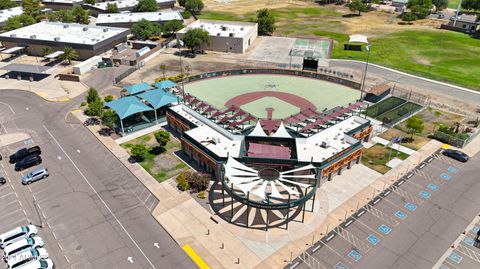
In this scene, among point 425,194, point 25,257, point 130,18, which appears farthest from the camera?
point 130,18

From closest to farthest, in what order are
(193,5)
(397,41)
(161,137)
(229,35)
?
1. (161,137)
2. (229,35)
3. (397,41)
4. (193,5)

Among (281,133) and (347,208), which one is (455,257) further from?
(281,133)

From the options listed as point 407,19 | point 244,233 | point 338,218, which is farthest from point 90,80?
point 407,19

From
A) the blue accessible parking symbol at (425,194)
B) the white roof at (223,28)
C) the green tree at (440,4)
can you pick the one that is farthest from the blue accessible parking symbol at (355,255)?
the green tree at (440,4)

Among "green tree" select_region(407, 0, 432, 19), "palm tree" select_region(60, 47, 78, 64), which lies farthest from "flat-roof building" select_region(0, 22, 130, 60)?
"green tree" select_region(407, 0, 432, 19)

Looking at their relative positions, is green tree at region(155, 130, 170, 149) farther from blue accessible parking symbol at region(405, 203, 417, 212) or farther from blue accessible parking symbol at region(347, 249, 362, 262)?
blue accessible parking symbol at region(405, 203, 417, 212)

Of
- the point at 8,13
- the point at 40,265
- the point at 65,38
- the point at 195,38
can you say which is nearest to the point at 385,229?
the point at 40,265
